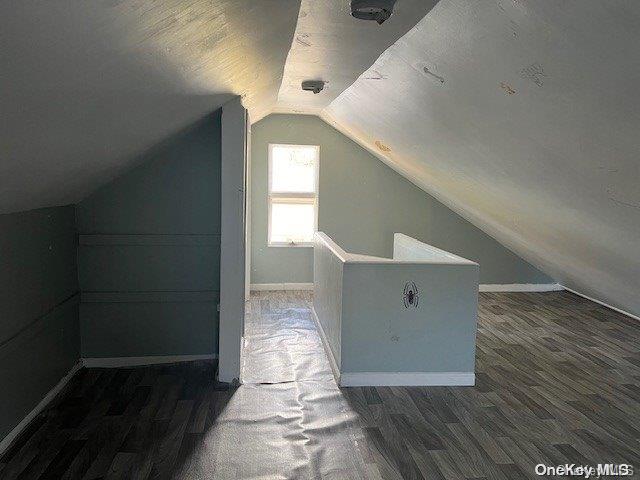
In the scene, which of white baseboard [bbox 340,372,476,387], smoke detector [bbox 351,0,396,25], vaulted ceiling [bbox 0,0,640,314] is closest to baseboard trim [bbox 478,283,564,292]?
vaulted ceiling [bbox 0,0,640,314]

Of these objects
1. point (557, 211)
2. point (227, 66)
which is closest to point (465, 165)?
point (557, 211)

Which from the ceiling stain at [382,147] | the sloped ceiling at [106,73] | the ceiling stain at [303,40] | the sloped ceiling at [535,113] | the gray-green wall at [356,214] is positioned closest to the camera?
the sloped ceiling at [106,73]

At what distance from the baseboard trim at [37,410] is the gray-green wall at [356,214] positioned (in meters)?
3.17

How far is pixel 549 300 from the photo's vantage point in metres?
6.35

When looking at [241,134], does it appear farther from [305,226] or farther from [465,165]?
[305,226]

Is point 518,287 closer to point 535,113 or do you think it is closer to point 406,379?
point 406,379

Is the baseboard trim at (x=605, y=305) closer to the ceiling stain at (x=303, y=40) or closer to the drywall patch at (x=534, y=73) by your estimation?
the drywall patch at (x=534, y=73)

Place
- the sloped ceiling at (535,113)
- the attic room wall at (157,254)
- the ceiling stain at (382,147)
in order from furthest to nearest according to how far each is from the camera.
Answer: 1. the ceiling stain at (382,147)
2. the attic room wall at (157,254)
3. the sloped ceiling at (535,113)

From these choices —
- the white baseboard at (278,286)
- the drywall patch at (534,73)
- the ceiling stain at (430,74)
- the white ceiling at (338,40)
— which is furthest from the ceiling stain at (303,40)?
the white baseboard at (278,286)

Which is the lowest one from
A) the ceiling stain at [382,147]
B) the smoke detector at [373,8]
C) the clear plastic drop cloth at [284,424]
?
the clear plastic drop cloth at [284,424]

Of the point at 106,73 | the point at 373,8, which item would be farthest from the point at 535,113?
the point at 106,73

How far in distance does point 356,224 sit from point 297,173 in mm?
1043

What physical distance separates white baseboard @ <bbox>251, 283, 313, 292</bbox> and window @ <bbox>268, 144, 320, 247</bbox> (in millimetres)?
524

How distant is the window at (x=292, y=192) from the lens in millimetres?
6586
